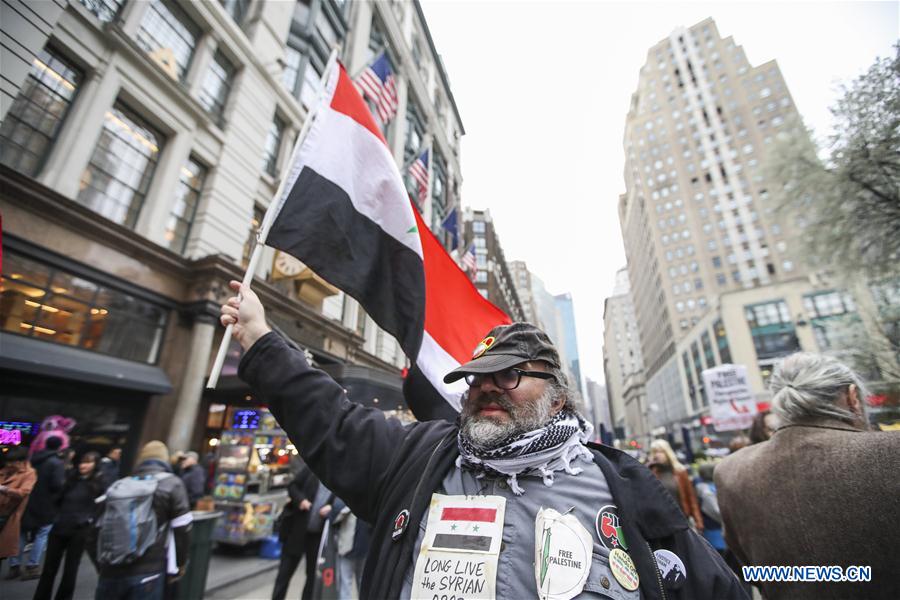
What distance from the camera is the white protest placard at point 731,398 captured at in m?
14.2

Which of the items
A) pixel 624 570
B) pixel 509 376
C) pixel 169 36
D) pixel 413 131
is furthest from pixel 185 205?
pixel 413 131

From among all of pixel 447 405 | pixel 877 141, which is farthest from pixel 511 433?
pixel 877 141

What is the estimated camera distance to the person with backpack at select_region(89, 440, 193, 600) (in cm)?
354

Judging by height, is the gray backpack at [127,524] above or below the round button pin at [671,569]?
below

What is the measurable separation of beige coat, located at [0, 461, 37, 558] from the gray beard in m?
2.19

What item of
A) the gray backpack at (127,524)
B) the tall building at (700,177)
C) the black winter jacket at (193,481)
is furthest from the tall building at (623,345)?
the gray backpack at (127,524)

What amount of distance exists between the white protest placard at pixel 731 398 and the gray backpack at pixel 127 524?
16503mm

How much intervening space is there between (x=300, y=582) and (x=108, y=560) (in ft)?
14.3

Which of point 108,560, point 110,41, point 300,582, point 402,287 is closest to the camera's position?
point 402,287

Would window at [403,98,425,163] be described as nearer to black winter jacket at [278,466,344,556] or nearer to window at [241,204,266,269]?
window at [241,204,266,269]

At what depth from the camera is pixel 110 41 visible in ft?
27.9

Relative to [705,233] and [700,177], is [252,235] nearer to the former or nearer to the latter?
[705,233]

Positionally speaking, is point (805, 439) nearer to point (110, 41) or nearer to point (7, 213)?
point (7, 213)

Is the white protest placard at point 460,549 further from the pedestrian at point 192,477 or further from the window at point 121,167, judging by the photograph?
the window at point 121,167
